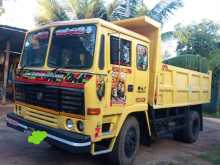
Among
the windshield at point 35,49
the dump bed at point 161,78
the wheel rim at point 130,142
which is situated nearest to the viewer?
the windshield at point 35,49

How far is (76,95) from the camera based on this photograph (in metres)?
5.70

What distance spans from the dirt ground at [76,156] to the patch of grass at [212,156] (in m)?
0.17

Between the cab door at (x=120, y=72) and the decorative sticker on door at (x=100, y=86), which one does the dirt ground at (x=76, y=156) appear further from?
the decorative sticker on door at (x=100, y=86)

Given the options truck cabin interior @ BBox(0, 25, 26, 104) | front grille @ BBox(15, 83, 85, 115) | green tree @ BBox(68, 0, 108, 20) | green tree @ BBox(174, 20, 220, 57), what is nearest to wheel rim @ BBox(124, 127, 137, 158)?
front grille @ BBox(15, 83, 85, 115)

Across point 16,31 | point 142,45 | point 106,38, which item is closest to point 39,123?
point 106,38

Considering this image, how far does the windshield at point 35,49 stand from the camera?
6.54 meters

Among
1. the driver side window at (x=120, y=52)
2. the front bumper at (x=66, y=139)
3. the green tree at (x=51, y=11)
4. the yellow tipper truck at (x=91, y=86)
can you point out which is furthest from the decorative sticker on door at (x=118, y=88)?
the green tree at (x=51, y=11)

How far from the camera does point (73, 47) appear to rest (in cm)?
612

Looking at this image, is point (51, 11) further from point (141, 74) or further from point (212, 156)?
point (212, 156)

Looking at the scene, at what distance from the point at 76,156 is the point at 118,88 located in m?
1.92

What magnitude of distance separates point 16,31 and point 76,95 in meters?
8.05

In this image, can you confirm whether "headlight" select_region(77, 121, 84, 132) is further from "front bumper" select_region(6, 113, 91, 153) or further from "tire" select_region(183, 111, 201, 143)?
"tire" select_region(183, 111, 201, 143)

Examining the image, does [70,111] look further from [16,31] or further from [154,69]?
[16,31]

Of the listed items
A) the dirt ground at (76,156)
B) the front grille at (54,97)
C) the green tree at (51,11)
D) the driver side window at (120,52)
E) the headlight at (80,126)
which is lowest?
the dirt ground at (76,156)
